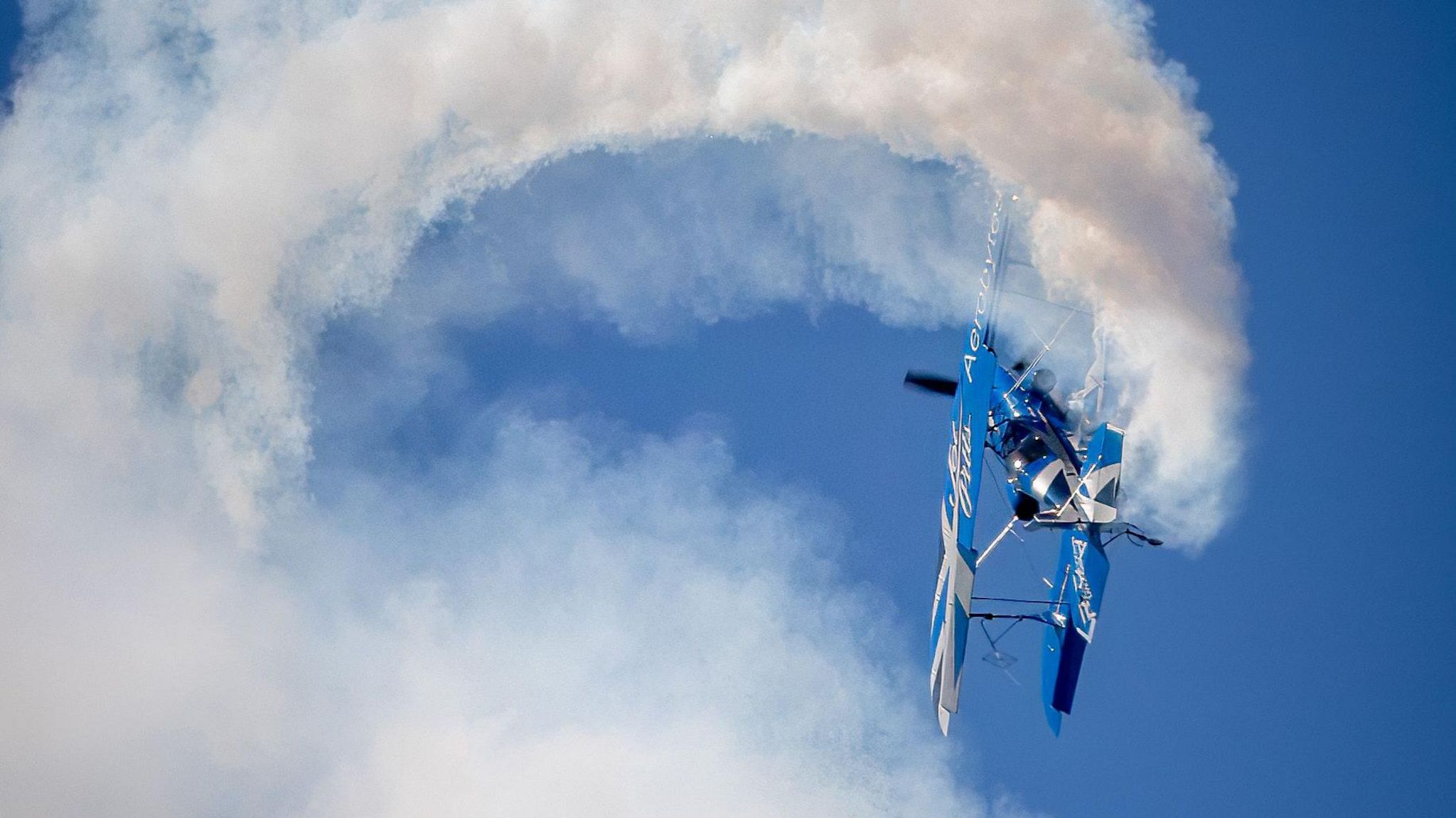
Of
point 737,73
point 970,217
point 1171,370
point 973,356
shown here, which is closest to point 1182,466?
point 1171,370

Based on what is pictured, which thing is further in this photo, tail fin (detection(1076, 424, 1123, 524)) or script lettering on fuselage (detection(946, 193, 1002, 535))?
script lettering on fuselage (detection(946, 193, 1002, 535))

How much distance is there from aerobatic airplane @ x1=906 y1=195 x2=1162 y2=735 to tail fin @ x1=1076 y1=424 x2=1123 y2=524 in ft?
0.06

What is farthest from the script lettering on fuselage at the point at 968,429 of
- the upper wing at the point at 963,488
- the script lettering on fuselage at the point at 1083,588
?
the script lettering on fuselage at the point at 1083,588

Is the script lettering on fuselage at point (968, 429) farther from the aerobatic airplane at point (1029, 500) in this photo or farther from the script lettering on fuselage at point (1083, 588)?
the script lettering on fuselage at point (1083, 588)

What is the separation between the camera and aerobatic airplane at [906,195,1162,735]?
2678cm

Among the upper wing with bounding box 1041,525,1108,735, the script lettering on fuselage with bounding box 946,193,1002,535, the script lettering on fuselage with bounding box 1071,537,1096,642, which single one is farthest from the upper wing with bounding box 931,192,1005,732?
the script lettering on fuselage with bounding box 1071,537,1096,642

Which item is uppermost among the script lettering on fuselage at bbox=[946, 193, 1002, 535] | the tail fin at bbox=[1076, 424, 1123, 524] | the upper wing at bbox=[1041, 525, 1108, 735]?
the script lettering on fuselage at bbox=[946, 193, 1002, 535]

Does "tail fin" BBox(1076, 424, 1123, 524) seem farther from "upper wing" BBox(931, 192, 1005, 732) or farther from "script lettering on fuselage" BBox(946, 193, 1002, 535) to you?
"script lettering on fuselage" BBox(946, 193, 1002, 535)

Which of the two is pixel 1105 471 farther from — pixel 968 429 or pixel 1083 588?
pixel 968 429

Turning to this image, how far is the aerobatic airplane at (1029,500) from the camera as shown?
1054 inches

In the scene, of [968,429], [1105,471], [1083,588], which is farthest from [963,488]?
[1083,588]

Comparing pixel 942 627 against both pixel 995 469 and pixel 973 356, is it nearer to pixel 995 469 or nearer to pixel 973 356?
pixel 995 469

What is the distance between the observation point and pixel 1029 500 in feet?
93.7

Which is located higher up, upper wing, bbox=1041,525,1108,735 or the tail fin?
the tail fin
